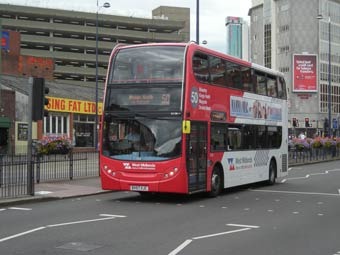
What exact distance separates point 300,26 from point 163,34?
90.5 feet

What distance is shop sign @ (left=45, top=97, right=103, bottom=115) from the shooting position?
48.1m

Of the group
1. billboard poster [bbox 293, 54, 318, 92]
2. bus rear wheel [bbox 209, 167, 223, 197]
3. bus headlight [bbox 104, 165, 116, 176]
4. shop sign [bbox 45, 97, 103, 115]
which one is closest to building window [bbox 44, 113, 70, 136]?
shop sign [bbox 45, 97, 103, 115]

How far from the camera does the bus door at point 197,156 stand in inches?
592

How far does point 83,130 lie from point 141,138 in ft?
127

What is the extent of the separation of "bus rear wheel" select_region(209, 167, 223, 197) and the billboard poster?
9589cm

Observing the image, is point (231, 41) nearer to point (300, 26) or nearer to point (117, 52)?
point (300, 26)

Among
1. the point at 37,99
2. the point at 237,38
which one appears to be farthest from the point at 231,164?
the point at 237,38

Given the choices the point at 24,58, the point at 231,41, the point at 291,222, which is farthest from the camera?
the point at 231,41

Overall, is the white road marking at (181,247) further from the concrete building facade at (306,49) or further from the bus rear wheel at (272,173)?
the concrete building facade at (306,49)

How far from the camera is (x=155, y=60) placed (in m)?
15.3

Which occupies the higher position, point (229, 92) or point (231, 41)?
point (231, 41)

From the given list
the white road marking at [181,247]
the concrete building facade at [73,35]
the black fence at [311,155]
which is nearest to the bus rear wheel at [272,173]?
the white road marking at [181,247]

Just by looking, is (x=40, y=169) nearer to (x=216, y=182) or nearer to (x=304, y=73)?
(x=216, y=182)

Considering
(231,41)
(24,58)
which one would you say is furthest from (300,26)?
(24,58)
